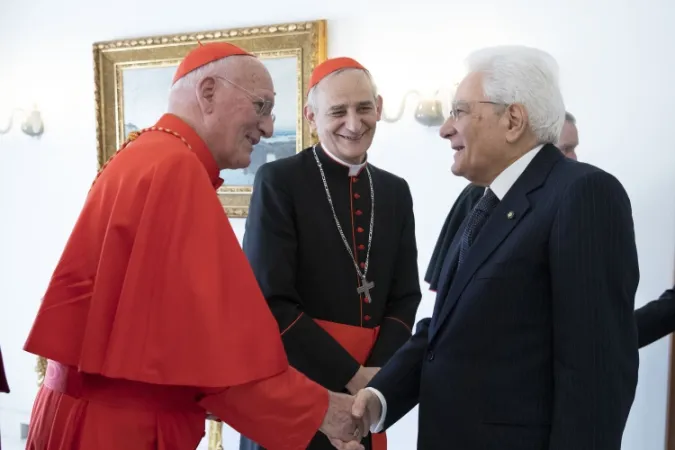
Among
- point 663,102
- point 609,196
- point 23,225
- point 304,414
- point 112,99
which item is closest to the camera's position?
point 609,196

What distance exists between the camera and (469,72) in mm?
1565

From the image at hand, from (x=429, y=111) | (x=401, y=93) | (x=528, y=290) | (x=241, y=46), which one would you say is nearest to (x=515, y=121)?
(x=528, y=290)

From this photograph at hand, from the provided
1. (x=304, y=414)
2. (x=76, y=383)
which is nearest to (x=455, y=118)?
(x=304, y=414)

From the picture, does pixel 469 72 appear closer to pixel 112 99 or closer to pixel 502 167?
pixel 502 167

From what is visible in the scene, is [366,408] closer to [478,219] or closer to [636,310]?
[478,219]

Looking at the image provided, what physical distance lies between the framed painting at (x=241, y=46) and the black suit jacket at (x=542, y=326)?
7.83ft

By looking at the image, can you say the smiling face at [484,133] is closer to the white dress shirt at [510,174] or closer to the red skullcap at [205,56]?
the white dress shirt at [510,174]

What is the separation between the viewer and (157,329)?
1319 millimetres

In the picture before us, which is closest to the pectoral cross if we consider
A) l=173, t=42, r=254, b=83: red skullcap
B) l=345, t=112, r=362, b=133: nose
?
l=345, t=112, r=362, b=133: nose

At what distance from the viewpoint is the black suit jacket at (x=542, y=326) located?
48.7 inches

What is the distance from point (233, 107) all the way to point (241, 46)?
2.31 metres

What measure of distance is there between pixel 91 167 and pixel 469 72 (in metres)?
3.44

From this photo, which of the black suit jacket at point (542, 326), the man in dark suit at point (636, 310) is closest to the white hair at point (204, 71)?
the black suit jacket at point (542, 326)

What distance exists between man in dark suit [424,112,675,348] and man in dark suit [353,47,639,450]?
81cm
